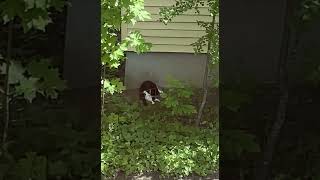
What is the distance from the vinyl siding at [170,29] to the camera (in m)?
2.15

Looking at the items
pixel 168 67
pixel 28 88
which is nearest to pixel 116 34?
pixel 168 67

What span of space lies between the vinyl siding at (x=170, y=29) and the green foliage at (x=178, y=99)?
146 millimetres

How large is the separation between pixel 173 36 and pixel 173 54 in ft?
0.54

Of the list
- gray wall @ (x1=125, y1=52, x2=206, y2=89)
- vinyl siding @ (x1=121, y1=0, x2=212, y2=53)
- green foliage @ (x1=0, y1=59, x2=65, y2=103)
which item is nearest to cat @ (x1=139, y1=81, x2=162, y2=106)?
gray wall @ (x1=125, y1=52, x2=206, y2=89)

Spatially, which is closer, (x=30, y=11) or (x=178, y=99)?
(x=30, y=11)

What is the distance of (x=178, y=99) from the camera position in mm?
2244

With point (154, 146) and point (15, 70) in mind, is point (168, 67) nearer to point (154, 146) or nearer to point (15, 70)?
point (154, 146)

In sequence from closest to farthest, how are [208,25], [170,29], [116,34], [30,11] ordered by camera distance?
1. [30,11]
2. [208,25]
3. [116,34]
4. [170,29]

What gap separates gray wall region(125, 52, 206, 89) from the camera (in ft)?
7.04

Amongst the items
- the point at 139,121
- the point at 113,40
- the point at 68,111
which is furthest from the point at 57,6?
the point at 139,121

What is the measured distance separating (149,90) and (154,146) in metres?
0.23

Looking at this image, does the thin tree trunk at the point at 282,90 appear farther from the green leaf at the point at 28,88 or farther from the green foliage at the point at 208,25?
the green leaf at the point at 28,88

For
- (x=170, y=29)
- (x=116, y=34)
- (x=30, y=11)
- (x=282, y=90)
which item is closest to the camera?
(x=30, y=11)

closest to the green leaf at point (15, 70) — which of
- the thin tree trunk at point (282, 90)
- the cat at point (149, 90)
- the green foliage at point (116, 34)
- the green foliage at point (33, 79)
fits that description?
the green foliage at point (33, 79)
